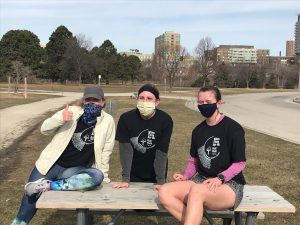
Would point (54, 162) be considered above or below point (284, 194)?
above

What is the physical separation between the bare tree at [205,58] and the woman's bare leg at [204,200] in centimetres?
7477

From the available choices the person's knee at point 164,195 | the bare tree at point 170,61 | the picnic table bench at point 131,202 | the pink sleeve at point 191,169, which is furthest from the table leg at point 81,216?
the bare tree at point 170,61

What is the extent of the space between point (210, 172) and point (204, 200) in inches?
20.3

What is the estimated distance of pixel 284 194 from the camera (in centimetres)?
691

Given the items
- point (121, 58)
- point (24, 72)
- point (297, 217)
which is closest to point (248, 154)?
point (297, 217)

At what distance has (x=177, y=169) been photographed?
29.3 ft

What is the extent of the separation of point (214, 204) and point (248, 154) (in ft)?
23.7

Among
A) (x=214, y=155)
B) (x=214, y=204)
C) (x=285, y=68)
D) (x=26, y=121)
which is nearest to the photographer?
(x=214, y=204)

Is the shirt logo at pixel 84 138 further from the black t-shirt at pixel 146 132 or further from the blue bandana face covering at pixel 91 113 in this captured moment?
the black t-shirt at pixel 146 132

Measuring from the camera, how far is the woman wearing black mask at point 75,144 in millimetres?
4492

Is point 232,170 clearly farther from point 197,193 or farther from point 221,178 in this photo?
point 197,193

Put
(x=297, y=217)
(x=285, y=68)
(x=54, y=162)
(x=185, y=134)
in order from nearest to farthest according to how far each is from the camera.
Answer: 1. (x=54, y=162)
2. (x=297, y=217)
3. (x=185, y=134)
4. (x=285, y=68)

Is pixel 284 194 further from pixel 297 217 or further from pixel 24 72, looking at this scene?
pixel 24 72

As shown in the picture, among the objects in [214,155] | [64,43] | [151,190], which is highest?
[64,43]
